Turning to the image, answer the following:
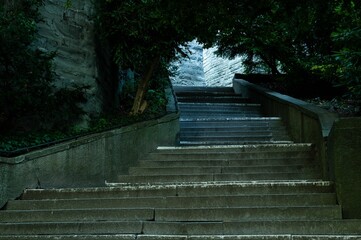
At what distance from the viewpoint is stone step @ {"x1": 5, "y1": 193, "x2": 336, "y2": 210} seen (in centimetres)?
438

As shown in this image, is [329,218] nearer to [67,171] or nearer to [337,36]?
[67,171]

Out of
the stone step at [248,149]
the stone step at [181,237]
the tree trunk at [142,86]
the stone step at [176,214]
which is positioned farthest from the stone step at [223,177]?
the tree trunk at [142,86]

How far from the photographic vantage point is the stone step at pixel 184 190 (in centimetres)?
476

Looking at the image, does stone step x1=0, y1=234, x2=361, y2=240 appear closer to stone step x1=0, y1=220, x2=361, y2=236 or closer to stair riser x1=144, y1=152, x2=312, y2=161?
stone step x1=0, y1=220, x2=361, y2=236

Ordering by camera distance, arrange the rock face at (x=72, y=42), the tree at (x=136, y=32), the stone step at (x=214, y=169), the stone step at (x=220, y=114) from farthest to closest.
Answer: the stone step at (x=220, y=114)
the rock face at (x=72, y=42)
the tree at (x=136, y=32)
the stone step at (x=214, y=169)

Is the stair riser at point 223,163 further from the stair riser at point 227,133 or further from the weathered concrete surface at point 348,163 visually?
the stair riser at point 227,133

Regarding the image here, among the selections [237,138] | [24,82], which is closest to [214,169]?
[237,138]

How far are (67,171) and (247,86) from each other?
30.4 ft

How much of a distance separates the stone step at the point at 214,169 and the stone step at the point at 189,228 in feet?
6.35

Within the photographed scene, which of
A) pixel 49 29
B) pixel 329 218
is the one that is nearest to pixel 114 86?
pixel 49 29

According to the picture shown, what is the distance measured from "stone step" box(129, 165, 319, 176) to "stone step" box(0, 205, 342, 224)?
1672mm

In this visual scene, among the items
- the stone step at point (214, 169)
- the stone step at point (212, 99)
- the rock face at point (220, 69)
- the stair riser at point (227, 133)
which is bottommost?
the stone step at point (214, 169)

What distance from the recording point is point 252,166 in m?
5.98

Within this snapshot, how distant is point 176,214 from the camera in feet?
14.0
